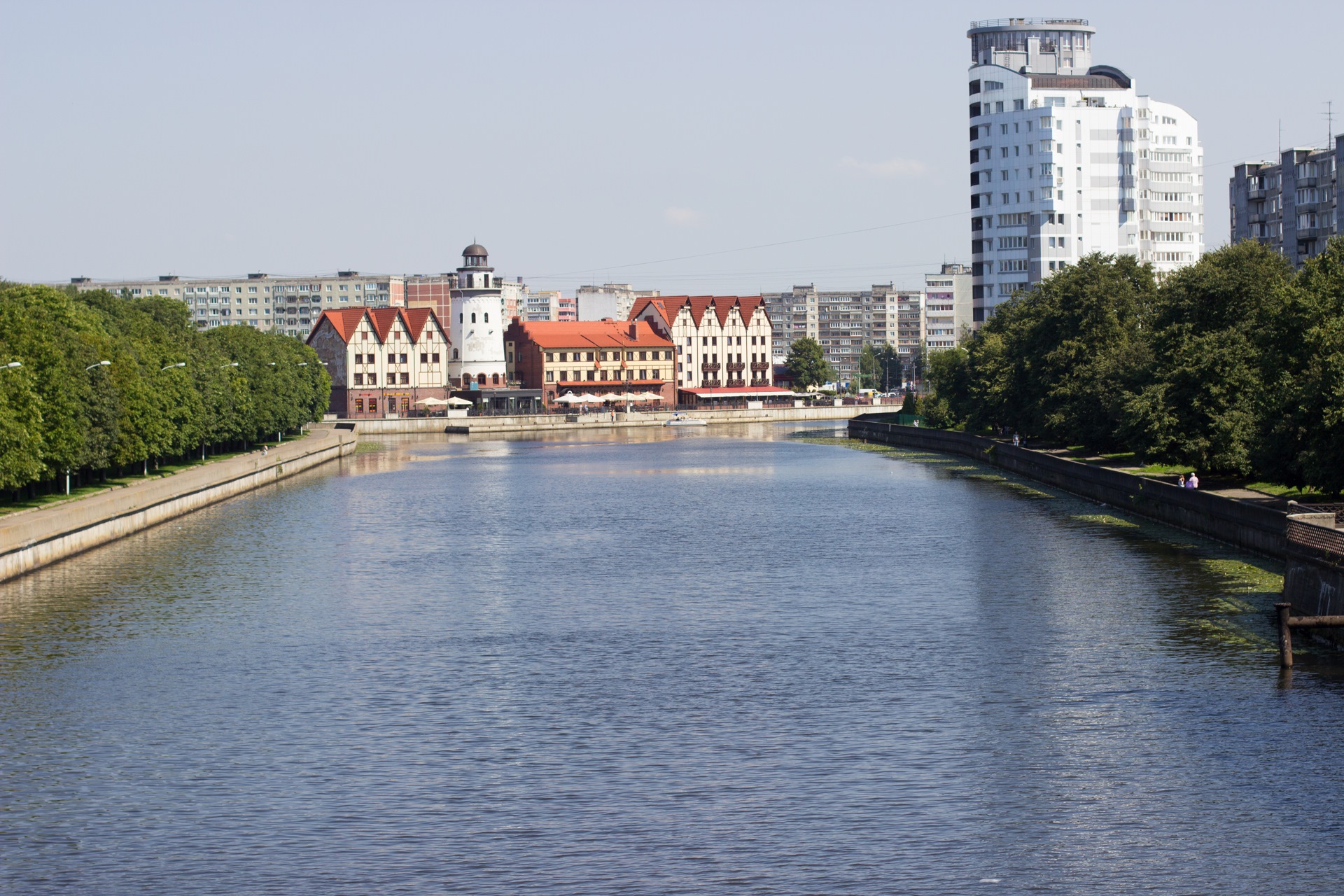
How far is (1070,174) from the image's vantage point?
19112cm

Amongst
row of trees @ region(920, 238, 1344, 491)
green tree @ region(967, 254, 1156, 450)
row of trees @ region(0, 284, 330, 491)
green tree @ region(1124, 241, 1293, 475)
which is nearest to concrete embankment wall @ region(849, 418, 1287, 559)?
row of trees @ region(920, 238, 1344, 491)

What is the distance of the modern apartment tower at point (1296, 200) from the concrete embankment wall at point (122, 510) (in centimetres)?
11136

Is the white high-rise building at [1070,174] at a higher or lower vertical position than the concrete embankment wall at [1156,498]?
higher

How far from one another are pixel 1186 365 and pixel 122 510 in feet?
182

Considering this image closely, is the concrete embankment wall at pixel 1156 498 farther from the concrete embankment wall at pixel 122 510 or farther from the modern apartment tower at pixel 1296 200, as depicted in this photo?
the modern apartment tower at pixel 1296 200

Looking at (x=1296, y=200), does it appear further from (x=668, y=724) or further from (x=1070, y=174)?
(x=668, y=724)

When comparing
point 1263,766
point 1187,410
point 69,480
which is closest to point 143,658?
point 1263,766

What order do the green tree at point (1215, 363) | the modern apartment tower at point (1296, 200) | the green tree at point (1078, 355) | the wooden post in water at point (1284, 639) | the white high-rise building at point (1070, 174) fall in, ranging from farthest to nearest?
the white high-rise building at point (1070, 174)
the modern apartment tower at point (1296, 200)
the green tree at point (1078, 355)
the green tree at point (1215, 363)
the wooden post in water at point (1284, 639)

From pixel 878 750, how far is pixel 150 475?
82790 mm

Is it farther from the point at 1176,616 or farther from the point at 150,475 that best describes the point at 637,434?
the point at 1176,616

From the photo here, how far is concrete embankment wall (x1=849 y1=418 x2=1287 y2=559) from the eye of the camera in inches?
2389

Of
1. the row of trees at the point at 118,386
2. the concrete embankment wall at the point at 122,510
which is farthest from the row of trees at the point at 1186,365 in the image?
the row of trees at the point at 118,386

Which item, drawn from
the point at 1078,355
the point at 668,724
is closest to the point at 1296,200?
the point at 1078,355

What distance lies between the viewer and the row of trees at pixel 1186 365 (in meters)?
59.5
